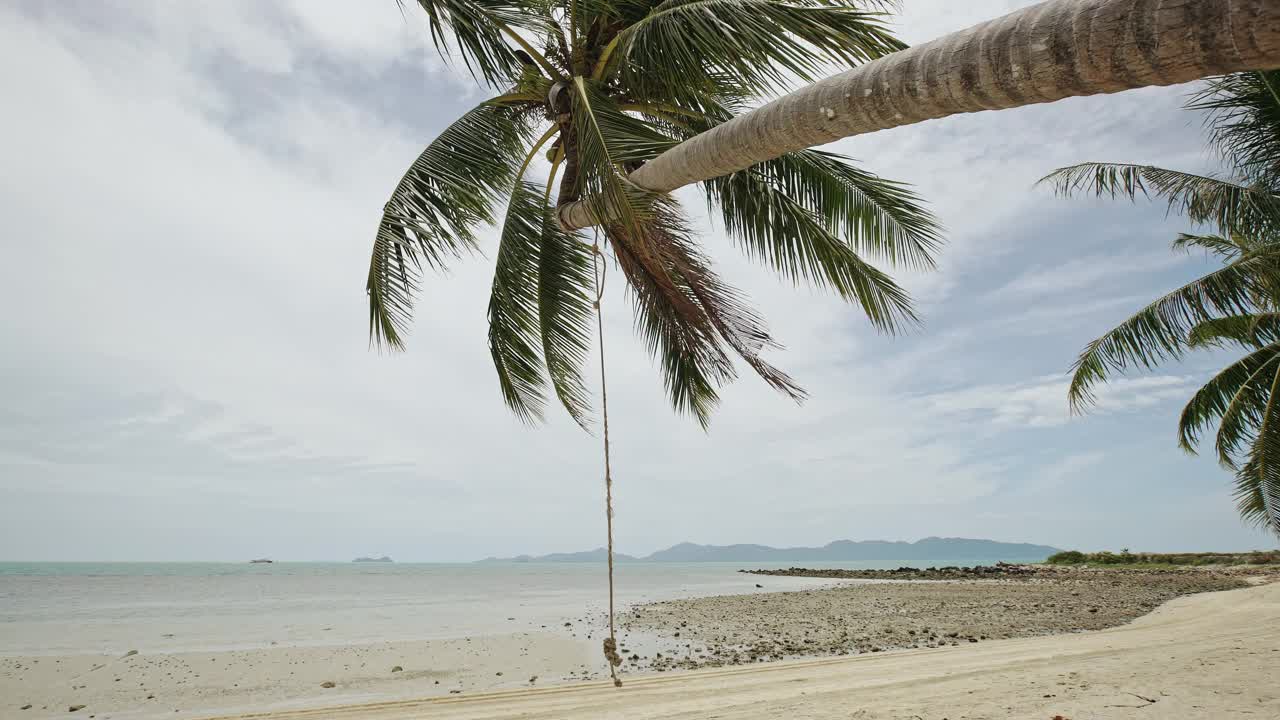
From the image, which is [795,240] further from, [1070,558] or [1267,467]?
[1070,558]

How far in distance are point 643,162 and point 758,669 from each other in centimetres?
429

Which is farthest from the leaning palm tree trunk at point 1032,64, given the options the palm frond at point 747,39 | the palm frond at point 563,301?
the palm frond at point 563,301

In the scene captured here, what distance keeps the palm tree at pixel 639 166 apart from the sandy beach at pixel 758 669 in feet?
4.21

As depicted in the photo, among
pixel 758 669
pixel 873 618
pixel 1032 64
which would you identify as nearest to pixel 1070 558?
pixel 873 618

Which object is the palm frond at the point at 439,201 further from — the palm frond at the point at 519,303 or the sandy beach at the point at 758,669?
the sandy beach at the point at 758,669

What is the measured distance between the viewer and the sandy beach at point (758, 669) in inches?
165

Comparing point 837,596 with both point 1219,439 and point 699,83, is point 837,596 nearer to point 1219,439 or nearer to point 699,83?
point 1219,439

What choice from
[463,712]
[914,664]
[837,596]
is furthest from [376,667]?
[837,596]

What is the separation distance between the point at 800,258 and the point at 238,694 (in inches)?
250

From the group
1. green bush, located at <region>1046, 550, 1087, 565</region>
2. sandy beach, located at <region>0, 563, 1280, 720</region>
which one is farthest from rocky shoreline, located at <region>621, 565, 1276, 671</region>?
green bush, located at <region>1046, 550, 1087, 565</region>

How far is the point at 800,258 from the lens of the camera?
547cm

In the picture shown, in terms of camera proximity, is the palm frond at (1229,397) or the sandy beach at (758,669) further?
the palm frond at (1229,397)

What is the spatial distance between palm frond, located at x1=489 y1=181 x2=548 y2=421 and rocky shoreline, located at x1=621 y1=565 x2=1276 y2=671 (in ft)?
10.3

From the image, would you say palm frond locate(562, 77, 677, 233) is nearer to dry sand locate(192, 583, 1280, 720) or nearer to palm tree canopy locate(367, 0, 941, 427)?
palm tree canopy locate(367, 0, 941, 427)
